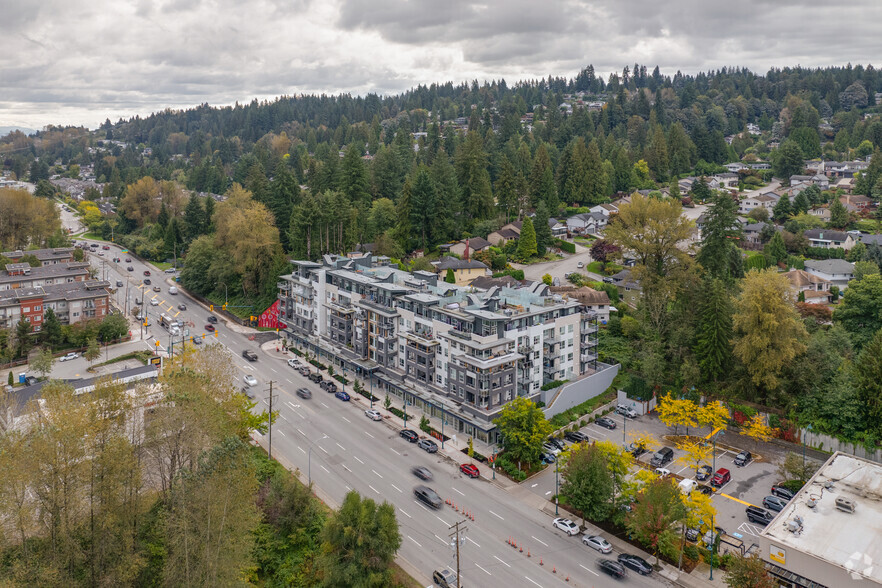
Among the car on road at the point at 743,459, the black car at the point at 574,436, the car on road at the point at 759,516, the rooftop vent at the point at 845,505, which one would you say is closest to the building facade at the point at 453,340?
the black car at the point at 574,436

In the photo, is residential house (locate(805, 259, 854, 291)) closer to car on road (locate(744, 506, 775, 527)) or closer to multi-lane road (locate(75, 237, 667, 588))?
car on road (locate(744, 506, 775, 527))

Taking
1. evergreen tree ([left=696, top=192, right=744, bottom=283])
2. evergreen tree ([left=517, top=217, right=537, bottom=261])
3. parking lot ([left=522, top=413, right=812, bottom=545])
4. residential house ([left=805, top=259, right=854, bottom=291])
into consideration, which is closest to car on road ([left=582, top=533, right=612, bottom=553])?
parking lot ([left=522, top=413, right=812, bottom=545])

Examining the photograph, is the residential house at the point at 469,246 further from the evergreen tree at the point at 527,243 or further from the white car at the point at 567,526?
the white car at the point at 567,526

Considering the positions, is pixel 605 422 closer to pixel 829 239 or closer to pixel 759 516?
pixel 759 516

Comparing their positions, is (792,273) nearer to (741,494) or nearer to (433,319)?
(741,494)

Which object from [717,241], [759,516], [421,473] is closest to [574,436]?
[421,473]

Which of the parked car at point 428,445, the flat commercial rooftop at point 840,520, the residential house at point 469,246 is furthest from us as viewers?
the residential house at point 469,246
